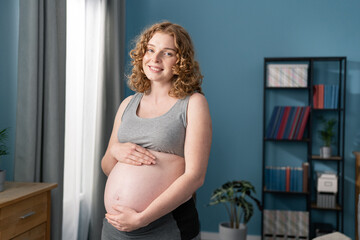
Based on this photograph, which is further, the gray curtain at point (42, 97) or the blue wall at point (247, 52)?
the blue wall at point (247, 52)

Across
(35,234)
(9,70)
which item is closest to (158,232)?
(35,234)

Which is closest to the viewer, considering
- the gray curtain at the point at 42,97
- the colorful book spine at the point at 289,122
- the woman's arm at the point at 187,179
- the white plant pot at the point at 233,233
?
the woman's arm at the point at 187,179

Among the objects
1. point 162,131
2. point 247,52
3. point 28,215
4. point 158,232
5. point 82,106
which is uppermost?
point 247,52

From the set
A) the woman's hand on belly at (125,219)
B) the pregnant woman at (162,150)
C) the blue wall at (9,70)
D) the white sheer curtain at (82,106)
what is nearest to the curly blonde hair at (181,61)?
the pregnant woman at (162,150)

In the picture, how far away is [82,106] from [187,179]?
1.84 m

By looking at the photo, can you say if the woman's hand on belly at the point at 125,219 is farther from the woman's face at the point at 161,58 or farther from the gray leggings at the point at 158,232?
the woman's face at the point at 161,58

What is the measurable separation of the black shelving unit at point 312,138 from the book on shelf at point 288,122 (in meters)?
0.05

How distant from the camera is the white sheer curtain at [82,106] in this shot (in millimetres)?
2494

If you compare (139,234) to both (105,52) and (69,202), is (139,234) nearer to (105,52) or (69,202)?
(69,202)

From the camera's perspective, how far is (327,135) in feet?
10.7

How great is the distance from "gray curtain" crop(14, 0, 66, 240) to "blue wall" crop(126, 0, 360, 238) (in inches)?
58.6

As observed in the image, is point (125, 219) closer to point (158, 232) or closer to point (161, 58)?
point (158, 232)

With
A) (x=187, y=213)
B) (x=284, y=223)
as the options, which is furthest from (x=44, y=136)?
(x=284, y=223)

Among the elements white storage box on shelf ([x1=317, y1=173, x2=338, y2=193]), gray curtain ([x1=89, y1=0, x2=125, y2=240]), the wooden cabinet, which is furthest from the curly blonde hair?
white storage box on shelf ([x1=317, y1=173, x2=338, y2=193])
